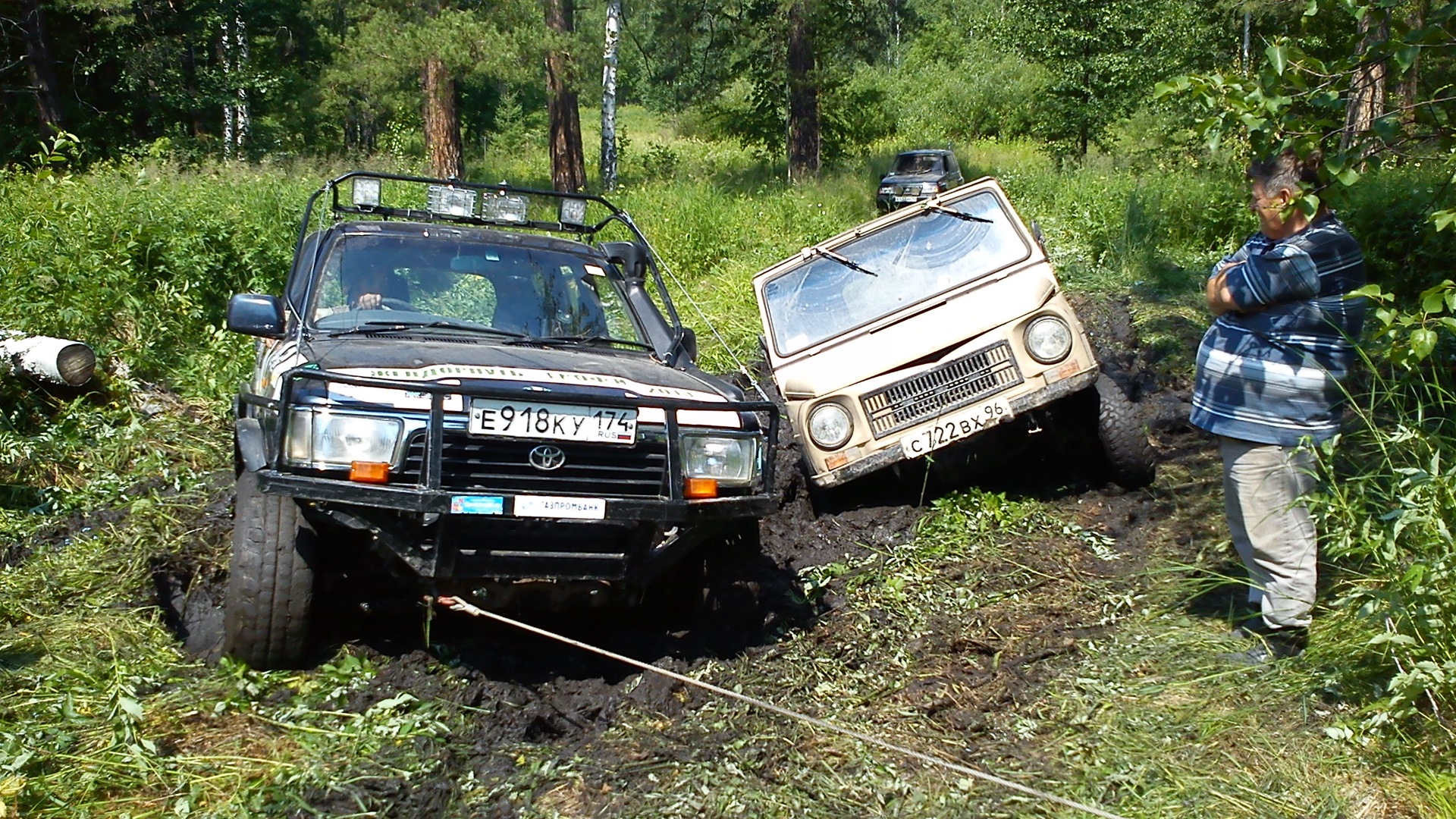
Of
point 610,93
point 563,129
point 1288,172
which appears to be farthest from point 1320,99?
point 610,93

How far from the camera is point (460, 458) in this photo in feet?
12.7

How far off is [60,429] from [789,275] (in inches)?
169

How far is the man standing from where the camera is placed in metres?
4.08

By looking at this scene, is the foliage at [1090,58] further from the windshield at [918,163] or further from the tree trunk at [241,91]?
the tree trunk at [241,91]

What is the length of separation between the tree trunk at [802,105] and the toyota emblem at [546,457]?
736 inches

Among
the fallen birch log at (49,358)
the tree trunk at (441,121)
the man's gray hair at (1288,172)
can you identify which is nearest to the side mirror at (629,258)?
the man's gray hair at (1288,172)

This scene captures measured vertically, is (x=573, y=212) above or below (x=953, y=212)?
below

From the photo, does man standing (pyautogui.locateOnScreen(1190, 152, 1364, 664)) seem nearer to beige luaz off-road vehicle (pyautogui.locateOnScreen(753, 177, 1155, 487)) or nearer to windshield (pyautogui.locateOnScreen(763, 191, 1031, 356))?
beige luaz off-road vehicle (pyautogui.locateOnScreen(753, 177, 1155, 487))

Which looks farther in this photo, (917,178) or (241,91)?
(241,91)

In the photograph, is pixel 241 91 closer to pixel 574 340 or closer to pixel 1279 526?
pixel 574 340

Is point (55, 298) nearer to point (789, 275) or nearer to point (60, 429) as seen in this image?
point (60, 429)

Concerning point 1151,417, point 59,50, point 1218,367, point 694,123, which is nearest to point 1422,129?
point 1218,367

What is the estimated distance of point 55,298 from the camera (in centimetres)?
791

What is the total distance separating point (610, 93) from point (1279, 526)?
19.4 meters
